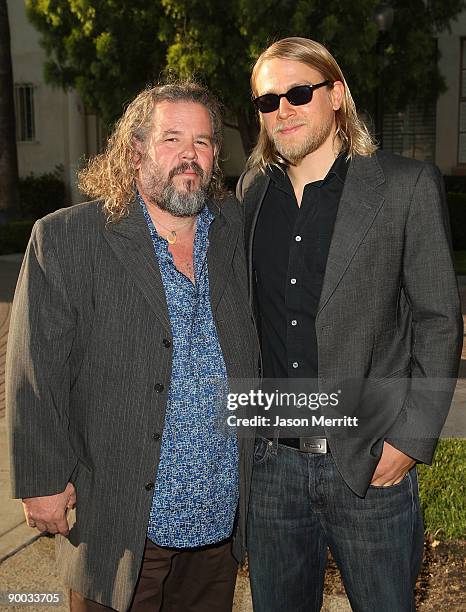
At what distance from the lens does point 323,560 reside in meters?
2.92

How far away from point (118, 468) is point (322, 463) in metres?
0.69

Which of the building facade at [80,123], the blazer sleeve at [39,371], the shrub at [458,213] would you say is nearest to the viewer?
the blazer sleeve at [39,371]

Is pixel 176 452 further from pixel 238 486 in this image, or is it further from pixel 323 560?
pixel 323 560

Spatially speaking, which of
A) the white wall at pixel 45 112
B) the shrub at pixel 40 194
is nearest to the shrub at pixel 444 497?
the shrub at pixel 40 194

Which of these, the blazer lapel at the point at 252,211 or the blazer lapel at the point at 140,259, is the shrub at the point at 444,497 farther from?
the blazer lapel at the point at 140,259

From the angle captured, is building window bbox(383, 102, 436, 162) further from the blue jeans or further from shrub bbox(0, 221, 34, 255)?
the blue jeans

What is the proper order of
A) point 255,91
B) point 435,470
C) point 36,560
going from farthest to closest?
1. point 435,470
2. point 36,560
3. point 255,91

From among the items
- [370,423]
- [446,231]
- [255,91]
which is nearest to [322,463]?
[370,423]

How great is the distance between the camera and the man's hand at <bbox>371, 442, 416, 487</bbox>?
2.69 metres

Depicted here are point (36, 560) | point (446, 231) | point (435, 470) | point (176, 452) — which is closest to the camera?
point (446, 231)

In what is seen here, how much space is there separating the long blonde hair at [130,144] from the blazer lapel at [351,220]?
24.4 inches

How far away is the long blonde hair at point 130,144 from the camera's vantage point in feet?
9.78

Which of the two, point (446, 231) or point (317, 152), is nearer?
point (446, 231)

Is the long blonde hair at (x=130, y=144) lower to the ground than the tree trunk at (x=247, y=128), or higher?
lower
